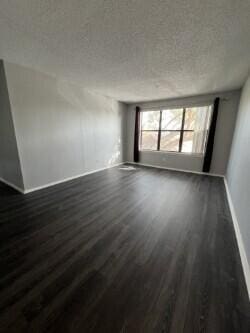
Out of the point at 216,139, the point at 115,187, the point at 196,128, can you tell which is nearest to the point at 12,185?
the point at 115,187

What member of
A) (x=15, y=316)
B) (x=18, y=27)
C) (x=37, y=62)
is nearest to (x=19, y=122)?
(x=37, y=62)

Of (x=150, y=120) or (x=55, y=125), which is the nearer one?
(x=55, y=125)

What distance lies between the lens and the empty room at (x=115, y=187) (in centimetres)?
114

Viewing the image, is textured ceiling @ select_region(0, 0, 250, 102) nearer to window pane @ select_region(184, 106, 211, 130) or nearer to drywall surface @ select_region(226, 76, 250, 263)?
drywall surface @ select_region(226, 76, 250, 263)

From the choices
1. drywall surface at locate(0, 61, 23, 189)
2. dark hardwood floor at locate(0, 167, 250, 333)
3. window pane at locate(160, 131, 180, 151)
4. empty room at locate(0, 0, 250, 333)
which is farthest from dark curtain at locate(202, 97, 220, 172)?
drywall surface at locate(0, 61, 23, 189)

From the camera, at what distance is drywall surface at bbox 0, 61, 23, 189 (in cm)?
270

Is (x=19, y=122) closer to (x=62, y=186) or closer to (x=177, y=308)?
(x=62, y=186)

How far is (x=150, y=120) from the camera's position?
5719 millimetres

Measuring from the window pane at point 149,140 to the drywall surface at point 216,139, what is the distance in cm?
30

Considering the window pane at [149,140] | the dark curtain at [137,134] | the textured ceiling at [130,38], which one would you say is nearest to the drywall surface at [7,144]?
the textured ceiling at [130,38]

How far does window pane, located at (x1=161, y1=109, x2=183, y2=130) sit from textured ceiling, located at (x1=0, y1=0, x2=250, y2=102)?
2.01 meters

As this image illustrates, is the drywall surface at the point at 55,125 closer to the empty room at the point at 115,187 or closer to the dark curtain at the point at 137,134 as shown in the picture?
the empty room at the point at 115,187

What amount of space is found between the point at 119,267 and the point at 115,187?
7.06ft

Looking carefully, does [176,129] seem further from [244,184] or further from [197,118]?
[244,184]
